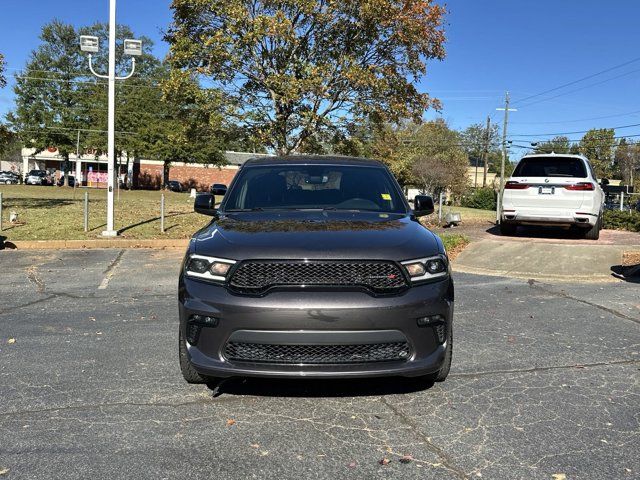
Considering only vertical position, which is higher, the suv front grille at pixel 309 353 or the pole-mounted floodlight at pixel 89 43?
the pole-mounted floodlight at pixel 89 43

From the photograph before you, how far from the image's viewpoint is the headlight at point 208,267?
11.3ft

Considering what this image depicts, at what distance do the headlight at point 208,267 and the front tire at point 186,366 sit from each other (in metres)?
0.43

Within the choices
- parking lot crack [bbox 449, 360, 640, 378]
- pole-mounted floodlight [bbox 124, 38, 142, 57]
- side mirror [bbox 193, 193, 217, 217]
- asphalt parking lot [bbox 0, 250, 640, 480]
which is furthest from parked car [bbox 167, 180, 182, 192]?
parking lot crack [bbox 449, 360, 640, 378]

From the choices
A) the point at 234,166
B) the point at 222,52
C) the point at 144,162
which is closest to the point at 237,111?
the point at 222,52

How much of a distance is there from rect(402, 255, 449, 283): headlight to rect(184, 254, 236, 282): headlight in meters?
1.10

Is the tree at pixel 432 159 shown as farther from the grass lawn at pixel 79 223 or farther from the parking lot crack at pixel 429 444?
the parking lot crack at pixel 429 444

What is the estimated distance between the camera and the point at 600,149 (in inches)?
3745

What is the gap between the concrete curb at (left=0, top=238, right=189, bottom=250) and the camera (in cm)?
1188

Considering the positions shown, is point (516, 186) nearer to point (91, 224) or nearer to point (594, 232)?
point (594, 232)

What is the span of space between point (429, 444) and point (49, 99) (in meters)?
60.9

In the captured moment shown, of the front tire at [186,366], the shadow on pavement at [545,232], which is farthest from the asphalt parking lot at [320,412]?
the shadow on pavement at [545,232]

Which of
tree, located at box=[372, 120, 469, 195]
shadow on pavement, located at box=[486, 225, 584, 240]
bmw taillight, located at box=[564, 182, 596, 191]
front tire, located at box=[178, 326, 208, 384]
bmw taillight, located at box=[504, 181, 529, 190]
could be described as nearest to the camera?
front tire, located at box=[178, 326, 208, 384]

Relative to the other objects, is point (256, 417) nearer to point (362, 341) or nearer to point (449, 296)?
point (362, 341)

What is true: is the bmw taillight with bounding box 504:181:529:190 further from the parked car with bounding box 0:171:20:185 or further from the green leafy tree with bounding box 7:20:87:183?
the parked car with bounding box 0:171:20:185
